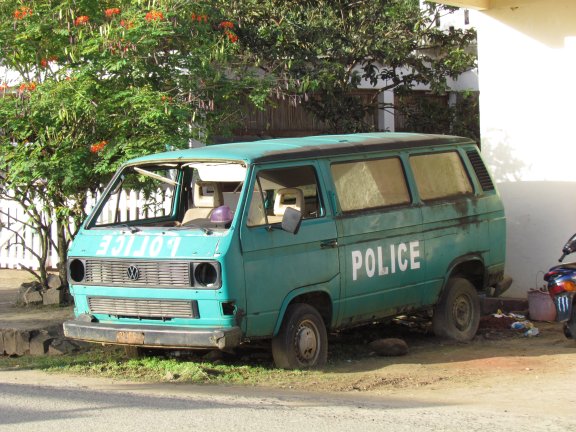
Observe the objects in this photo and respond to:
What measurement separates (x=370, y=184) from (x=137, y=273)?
2.62 m

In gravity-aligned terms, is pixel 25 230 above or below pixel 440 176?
below

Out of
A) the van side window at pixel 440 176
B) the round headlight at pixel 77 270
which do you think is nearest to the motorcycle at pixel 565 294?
the van side window at pixel 440 176

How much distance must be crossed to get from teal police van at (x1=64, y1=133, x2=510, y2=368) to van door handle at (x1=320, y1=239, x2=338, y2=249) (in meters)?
0.02

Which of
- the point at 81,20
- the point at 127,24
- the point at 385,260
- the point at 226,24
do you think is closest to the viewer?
the point at 385,260

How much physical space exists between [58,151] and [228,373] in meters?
3.85

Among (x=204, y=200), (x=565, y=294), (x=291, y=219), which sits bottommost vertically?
(x=565, y=294)

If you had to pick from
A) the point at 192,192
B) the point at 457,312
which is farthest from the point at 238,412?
the point at 457,312

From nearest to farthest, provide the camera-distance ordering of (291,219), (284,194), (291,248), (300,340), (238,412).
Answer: (238,412) < (291,219) < (291,248) < (300,340) < (284,194)

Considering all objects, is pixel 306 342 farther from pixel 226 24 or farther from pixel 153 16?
pixel 226 24

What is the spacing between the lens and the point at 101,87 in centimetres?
1100

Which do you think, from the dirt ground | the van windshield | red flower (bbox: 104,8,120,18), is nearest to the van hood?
the van windshield

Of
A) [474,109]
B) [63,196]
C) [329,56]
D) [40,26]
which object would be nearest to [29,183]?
[63,196]

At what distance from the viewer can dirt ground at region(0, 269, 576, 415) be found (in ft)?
26.5

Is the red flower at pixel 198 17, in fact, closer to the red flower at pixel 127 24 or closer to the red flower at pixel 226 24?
the red flower at pixel 226 24
